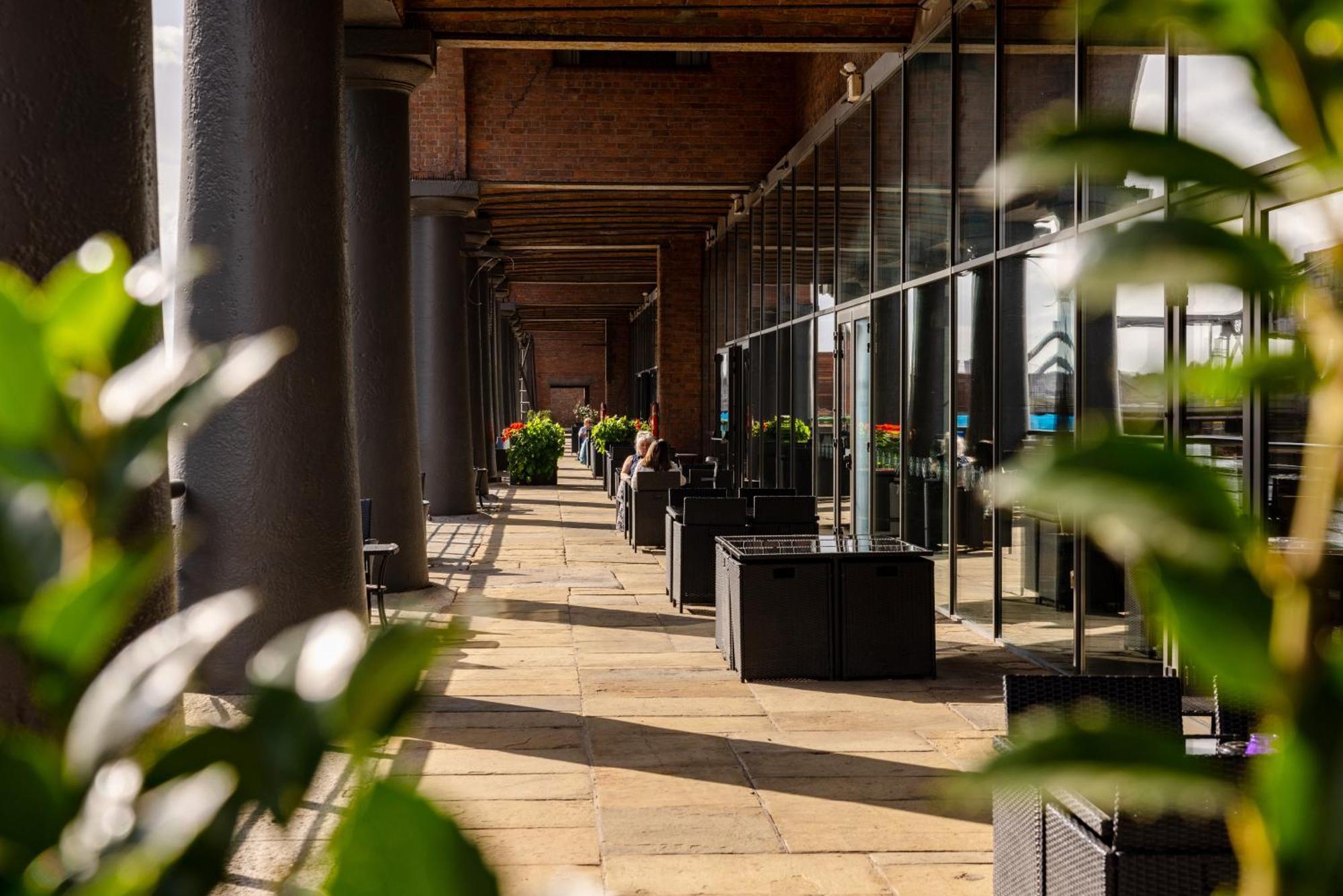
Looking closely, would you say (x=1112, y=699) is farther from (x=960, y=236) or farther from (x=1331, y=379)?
(x=960, y=236)

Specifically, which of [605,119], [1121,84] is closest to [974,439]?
[1121,84]

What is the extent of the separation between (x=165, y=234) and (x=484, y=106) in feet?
41.9

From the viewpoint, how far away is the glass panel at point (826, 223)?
12.4 m

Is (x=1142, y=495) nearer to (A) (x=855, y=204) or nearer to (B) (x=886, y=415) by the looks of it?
(B) (x=886, y=415)

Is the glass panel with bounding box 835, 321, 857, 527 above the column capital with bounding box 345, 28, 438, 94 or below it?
below

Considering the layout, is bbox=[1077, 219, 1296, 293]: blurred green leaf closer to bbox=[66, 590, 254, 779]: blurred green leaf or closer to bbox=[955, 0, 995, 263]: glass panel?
bbox=[66, 590, 254, 779]: blurred green leaf

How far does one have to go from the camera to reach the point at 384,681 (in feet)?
1.26

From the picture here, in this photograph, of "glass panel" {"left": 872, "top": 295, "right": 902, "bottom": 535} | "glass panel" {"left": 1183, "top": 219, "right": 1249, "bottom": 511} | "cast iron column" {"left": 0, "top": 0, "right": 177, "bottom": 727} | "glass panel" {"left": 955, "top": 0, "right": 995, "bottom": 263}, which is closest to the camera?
"cast iron column" {"left": 0, "top": 0, "right": 177, "bottom": 727}

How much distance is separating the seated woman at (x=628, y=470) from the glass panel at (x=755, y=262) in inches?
114

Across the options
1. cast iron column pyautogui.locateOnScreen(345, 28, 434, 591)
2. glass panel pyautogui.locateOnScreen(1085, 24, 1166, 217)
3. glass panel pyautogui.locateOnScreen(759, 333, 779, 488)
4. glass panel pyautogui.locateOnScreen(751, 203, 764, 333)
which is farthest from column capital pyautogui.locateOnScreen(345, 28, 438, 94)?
glass panel pyautogui.locateOnScreen(751, 203, 764, 333)

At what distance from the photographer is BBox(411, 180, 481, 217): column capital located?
15.2 metres

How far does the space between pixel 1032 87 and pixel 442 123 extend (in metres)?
8.95

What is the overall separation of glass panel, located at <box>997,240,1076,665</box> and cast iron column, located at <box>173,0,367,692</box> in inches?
137

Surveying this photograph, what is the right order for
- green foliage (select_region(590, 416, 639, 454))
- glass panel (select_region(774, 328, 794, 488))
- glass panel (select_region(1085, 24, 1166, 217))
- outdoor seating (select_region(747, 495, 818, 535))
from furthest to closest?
green foliage (select_region(590, 416, 639, 454)) < glass panel (select_region(774, 328, 794, 488)) < outdoor seating (select_region(747, 495, 818, 535)) < glass panel (select_region(1085, 24, 1166, 217))
